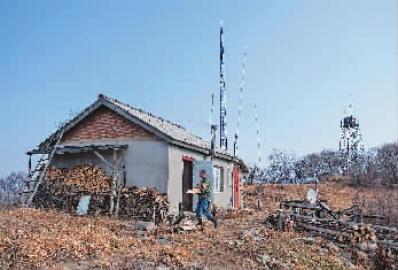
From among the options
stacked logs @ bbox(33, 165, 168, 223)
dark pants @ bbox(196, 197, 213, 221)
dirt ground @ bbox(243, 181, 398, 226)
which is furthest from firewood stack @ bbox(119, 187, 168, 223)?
dirt ground @ bbox(243, 181, 398, 226)

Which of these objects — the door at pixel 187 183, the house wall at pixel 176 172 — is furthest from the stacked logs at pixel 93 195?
the door at pixel 187 183

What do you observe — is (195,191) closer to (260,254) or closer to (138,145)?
(260,254)

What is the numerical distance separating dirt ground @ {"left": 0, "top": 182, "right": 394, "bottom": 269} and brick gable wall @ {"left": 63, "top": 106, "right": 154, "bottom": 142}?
13.9 ft

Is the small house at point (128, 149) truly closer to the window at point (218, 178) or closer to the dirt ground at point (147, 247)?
the window at point (218, 178)

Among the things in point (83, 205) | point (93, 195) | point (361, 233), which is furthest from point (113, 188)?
point (361, 233)

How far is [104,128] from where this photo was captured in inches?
803

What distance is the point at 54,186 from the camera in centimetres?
1981

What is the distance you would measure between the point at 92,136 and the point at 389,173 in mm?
33631

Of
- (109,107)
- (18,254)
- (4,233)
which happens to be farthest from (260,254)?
(109,107)

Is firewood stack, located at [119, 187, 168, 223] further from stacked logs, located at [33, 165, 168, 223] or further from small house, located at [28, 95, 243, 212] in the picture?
small house, located at [28, 95, 243, 212]

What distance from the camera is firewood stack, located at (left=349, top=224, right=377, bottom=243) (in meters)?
14.8

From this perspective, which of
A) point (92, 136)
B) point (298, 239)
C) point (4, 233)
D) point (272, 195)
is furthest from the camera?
point (272, 195)

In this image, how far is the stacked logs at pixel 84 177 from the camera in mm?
19125

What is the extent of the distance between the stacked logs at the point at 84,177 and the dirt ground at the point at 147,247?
2063mm
